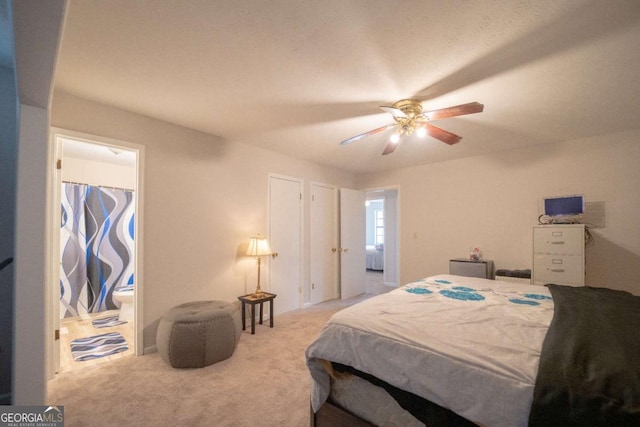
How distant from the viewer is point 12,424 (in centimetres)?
143

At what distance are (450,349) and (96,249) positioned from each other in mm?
4563

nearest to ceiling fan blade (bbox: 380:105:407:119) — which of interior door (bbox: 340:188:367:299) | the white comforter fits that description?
the white comforter

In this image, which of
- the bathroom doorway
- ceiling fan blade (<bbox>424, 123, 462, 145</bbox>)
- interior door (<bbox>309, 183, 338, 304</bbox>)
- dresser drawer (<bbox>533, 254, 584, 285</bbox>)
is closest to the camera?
ceiling fan blade (<bbox>424, 123, 462, 145</bbox>)

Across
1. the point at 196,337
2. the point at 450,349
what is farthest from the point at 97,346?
the point at 450,349

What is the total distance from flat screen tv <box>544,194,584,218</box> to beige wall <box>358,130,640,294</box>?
89 millimetres

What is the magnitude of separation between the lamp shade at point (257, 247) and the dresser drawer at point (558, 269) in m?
3.22

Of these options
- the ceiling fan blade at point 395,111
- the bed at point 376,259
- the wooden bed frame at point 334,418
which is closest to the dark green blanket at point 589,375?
the wooden bed frame at point 334,418

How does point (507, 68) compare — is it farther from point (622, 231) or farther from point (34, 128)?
point (34, 128)

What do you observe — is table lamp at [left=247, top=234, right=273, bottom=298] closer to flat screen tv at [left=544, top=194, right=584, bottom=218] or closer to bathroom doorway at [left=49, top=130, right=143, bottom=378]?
bathroom doorway at [left=49, top=130, right=143, bottom=378]

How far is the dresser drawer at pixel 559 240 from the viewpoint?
3.06m

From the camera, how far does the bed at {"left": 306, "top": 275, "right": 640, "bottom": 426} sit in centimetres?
95

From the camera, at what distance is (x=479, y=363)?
1144 millimetres

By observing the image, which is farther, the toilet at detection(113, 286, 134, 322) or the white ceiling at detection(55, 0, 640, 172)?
the toilet at detection(113, 286, 134, 322)

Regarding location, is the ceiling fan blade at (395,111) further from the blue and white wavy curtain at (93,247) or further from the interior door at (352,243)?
the blue and white wavy curtain at (93,247)
